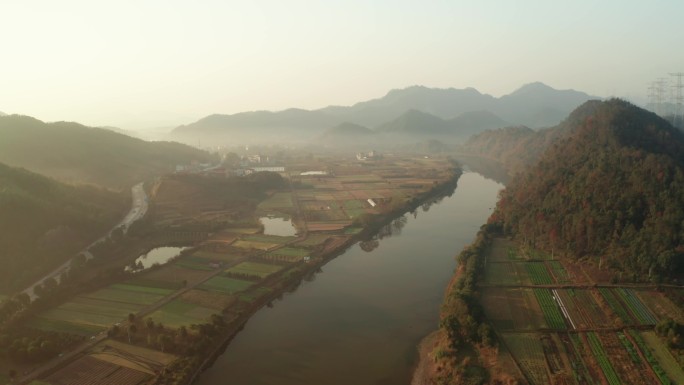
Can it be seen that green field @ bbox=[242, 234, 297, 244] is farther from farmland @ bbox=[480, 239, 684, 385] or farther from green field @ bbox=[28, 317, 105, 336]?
farmland @ bbox=[480, 239, 684, 385]

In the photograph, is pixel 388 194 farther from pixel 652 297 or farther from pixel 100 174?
pixel 100 174

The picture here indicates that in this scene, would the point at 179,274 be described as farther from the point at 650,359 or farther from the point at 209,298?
the point at 650,359

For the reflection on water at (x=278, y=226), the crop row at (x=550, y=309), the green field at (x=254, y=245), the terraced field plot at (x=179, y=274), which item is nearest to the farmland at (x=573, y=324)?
the crop row at (x=550, y=309)

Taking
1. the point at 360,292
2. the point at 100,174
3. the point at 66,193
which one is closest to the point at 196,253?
the point at 360,292

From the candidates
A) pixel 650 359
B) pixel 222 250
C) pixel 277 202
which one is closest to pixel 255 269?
pixel 222 250

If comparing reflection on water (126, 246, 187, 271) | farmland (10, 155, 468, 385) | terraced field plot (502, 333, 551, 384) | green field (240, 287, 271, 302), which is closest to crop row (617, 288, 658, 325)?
farmland (10, 155, 468, 385)

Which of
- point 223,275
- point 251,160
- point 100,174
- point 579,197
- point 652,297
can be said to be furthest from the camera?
point 251,160
